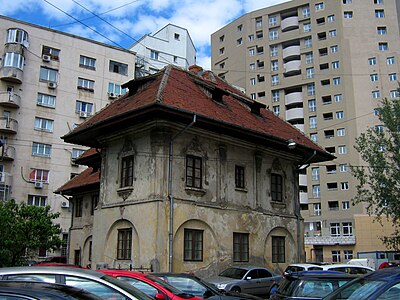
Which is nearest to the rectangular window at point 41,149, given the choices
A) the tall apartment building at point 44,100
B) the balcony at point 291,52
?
the tall apartment building at point 44,100

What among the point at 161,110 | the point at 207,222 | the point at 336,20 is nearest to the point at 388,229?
the point at 336,20

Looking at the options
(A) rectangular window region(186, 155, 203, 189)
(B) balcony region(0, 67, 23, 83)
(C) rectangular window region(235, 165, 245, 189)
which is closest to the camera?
(A) rectangular window region(186, 155, 203, 189)

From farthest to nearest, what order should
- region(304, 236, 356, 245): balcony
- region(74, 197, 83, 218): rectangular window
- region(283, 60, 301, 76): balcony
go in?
region(283, 60, 301, 76): balcony < region(304, 236, 356, 245): balcony < region(74, 197, 83, 218): rectangular window

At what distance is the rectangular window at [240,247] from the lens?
22.0m

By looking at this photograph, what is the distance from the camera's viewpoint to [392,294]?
577cm

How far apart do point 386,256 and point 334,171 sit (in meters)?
17.6

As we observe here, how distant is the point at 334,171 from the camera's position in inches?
2373

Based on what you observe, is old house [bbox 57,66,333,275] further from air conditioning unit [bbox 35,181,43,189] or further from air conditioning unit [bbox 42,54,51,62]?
air conditioning unit [bbox 42,54,51,62]

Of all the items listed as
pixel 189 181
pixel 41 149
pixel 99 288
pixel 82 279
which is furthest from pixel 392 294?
pixel 41 149

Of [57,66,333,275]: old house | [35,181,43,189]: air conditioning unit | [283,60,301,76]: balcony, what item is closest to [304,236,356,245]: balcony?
[283,60,301,76]: balcony

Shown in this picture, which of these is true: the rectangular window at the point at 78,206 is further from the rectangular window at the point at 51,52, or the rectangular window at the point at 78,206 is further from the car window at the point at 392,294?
the car window at the point at 392,294

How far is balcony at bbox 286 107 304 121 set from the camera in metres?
65.5

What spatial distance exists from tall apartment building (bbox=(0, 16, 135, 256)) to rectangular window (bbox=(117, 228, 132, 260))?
24615mm

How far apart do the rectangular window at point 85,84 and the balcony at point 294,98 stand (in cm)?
2996
